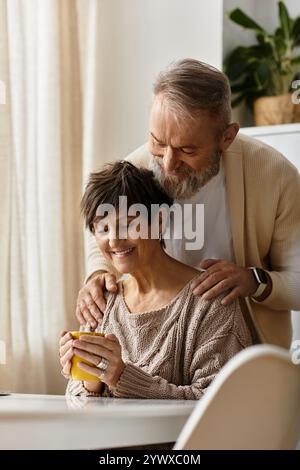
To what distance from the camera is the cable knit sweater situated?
1.57 m

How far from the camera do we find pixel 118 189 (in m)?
1.72

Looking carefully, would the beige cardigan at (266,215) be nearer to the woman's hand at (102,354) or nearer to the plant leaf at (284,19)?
the woman's hand at (102,354)

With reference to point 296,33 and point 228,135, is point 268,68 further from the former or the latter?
point 228,135

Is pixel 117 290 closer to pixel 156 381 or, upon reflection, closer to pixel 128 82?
pixel 156 381

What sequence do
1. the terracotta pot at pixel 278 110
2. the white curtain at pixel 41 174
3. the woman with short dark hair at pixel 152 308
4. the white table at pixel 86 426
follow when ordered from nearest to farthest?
1. the white table at pixel 86 426
2. the woman with short dark hair at pixel 152 308
3. the white curtain at pixel 41 174
4. the terracotta pot at pixel 278 110

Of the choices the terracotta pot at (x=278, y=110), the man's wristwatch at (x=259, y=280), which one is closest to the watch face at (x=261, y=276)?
the man's wristwatch at (x=259, y=280)

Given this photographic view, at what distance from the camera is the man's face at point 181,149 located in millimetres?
1814

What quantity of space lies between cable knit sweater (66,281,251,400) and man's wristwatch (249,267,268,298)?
0.17 m

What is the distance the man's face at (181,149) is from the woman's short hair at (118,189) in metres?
0.08

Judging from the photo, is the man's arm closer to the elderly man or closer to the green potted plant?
the elderly man

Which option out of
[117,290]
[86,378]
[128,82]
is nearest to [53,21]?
[128,82]

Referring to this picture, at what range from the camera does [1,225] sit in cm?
234

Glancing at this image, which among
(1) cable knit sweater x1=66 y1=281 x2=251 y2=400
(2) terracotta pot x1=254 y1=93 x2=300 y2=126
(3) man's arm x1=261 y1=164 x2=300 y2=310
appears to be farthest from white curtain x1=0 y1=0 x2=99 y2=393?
(3) man's arm x1=261 y1=164 x2=300 y2=310

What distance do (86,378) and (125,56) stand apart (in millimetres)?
1602
